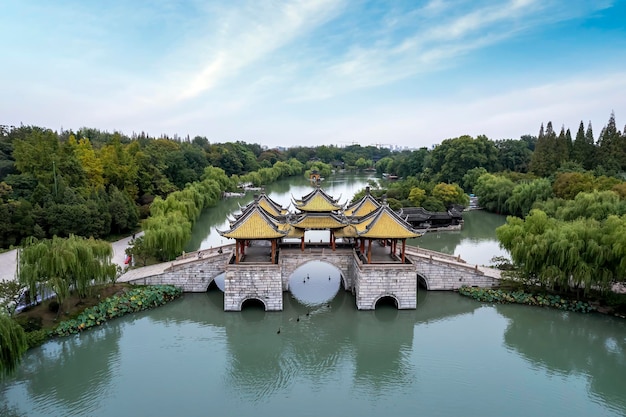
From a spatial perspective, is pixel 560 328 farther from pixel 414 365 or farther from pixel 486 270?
pixel 414 365

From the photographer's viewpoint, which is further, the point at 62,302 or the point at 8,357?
the point at 62,302

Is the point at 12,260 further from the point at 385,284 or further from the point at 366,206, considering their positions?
the point at 385,284

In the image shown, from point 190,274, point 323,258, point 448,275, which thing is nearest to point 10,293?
point 190,274

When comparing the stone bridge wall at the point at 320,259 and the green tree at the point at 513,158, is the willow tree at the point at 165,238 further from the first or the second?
the green tree at the point at 513,158

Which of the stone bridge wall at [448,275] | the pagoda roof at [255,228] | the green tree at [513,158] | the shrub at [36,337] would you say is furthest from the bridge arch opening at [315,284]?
the green tree at [513,158]

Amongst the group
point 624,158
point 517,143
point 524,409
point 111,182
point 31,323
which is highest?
point 517,143

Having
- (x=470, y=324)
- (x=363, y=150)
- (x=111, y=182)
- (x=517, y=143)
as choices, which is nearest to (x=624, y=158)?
(x=517, y=143)
